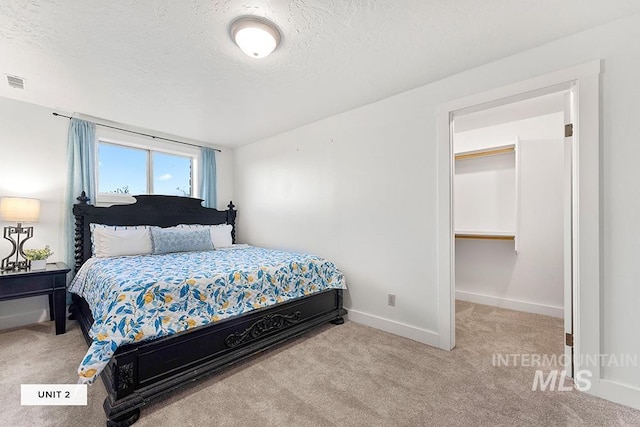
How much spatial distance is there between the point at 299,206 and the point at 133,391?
2.54 m

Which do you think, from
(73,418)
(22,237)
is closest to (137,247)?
(22,237)

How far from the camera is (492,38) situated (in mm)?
1936

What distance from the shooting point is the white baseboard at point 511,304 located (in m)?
3.23

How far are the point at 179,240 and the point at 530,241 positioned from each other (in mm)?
4309

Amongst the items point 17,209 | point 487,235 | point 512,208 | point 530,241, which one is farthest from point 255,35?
point 530,241

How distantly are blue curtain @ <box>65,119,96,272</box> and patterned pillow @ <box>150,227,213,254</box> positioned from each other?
0.85 metres

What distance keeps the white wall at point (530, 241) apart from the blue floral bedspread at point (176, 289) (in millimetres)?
2101

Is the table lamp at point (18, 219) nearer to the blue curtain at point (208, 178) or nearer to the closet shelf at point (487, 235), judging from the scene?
the blue curtain at point (208, 178)

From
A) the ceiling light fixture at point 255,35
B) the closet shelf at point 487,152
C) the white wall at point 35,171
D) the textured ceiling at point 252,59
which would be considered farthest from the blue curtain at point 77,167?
the closet shelf at point 487,152

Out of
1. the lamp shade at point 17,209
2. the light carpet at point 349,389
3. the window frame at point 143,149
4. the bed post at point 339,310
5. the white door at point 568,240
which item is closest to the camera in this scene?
the light carpet at point 349,389

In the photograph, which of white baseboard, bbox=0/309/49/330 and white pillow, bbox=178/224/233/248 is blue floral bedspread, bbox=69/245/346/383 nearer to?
white baseboard, bbox=0/309/49/330

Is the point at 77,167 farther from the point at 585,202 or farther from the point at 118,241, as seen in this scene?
the point at 585,202

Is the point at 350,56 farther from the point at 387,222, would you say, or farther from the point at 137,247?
the point at 137,247

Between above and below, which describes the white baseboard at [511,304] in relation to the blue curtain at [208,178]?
below
